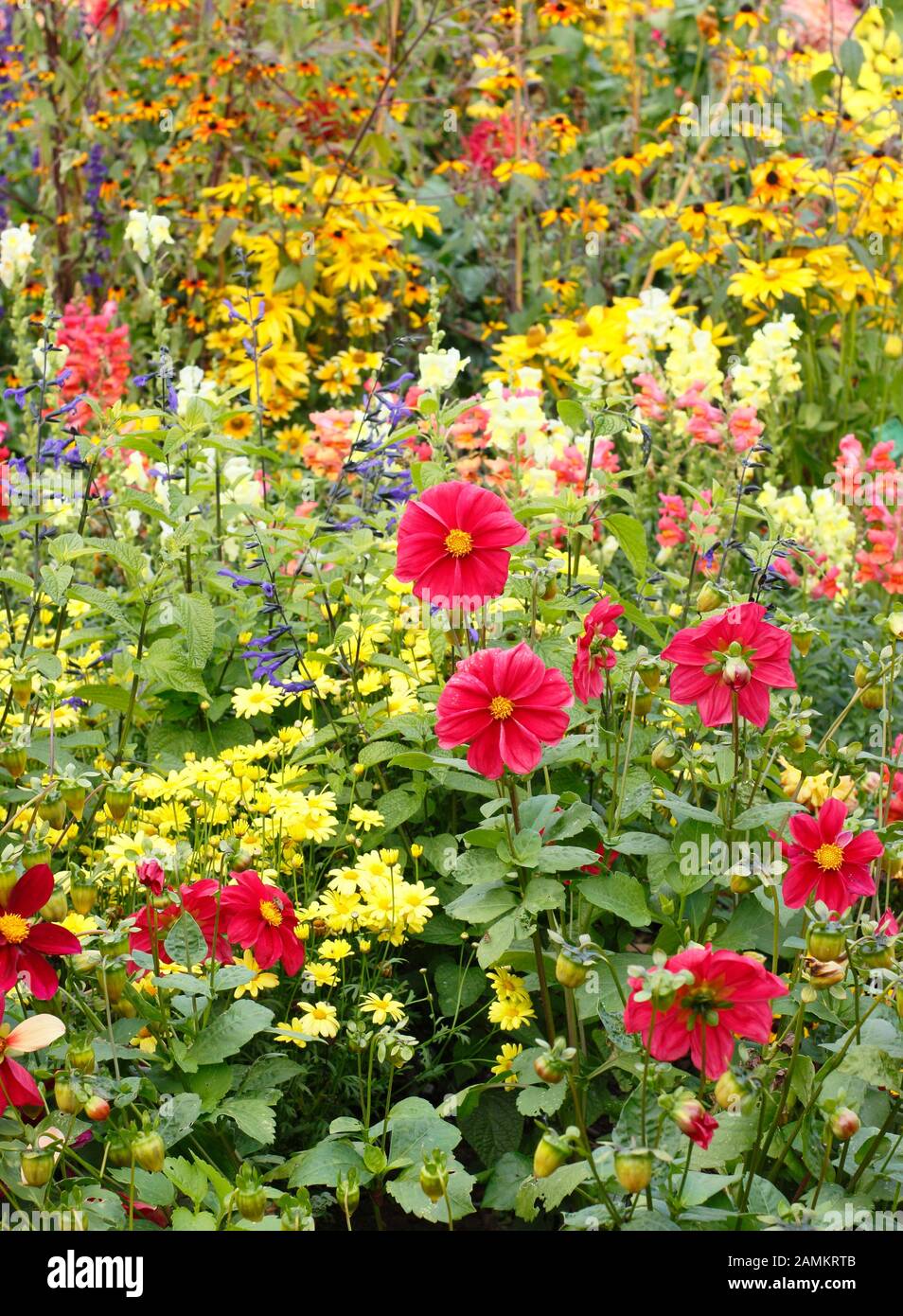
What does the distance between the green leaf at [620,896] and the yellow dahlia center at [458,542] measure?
0.43 metres

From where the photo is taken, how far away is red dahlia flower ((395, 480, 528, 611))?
1.67 m

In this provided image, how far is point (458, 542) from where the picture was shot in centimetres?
169

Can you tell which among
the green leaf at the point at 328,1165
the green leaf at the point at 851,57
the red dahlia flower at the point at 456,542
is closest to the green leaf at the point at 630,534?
the red dahlia flower at the point at 456,542

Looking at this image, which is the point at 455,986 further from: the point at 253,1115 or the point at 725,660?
the point at 725,660

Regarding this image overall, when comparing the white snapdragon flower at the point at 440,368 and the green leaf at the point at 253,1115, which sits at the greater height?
the white snapdragon flower at the point at 440,368

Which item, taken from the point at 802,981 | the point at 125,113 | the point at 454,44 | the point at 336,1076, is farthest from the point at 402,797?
the point at 454,44

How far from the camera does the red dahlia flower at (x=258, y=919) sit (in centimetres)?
161

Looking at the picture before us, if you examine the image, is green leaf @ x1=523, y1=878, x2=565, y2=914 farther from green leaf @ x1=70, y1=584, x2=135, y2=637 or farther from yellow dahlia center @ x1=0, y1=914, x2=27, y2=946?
green leaf @ x1=70, y1=584, x2=135, y2=637

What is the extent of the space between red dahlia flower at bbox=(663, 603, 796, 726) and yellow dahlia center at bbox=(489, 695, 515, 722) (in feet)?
0.64

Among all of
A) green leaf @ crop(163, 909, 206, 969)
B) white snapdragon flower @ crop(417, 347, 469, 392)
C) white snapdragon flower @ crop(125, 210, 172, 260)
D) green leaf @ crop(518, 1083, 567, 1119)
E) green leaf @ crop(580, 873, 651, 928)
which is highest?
white snapdragon flower @ crop(125, 210, 172, 260)

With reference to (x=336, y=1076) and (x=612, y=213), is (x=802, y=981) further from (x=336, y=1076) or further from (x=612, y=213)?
(x=612, y=213)

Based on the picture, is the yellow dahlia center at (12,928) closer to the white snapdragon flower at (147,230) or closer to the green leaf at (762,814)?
the green leaf at (762,814)

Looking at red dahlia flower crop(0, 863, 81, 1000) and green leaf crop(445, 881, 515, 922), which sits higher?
red dahlia flower crop(0, 863, 81, 1000)

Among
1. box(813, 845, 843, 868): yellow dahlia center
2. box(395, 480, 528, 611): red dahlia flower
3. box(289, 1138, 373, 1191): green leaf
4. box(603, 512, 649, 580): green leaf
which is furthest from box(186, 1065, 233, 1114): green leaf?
box(603, 512, 649, 580): green leaf
